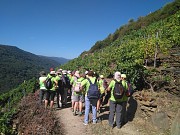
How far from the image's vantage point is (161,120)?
7078mm

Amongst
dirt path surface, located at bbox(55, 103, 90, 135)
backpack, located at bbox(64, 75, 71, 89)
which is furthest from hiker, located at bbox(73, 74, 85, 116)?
backpack, located at bbox(64, 75, 71, 89)

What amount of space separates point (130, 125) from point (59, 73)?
4192 millimetres

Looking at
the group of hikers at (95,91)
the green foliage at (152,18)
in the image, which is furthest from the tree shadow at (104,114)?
the green foliage at (152,18)

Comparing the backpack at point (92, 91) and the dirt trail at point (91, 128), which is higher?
the backpack at point (92, 91)

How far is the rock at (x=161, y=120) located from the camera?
273 inches

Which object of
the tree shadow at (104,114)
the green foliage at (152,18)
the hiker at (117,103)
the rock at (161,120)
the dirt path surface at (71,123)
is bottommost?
the dirt path surface at (71,123)

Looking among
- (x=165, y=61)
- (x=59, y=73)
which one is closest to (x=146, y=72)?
(x=165, y=61)

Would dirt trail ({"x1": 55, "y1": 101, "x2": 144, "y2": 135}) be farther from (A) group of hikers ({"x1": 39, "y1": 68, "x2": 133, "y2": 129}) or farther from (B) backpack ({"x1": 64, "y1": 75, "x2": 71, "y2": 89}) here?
(B) backpack ({"x1": 64, "y1": 75, "x2": 71, "y2": 89})

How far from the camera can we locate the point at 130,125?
24.9 feet

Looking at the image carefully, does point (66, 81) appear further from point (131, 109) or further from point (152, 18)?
point (152, 18)

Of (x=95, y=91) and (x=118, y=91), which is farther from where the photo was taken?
(x=95, y=91)

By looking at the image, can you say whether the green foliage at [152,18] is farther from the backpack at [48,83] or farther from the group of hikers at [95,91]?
the backpack at [48,83]

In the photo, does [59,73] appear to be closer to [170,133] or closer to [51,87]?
[51,87]

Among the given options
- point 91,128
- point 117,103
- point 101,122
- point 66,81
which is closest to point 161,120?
point 117,103
